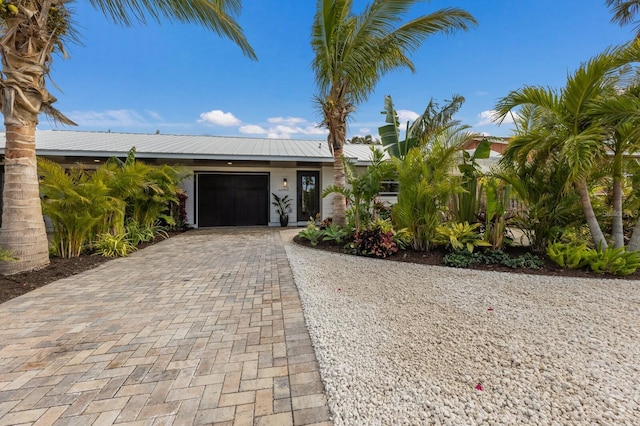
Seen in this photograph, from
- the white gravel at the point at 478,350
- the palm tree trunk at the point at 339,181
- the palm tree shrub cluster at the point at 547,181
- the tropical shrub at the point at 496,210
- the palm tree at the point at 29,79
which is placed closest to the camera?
the white gravel at the point at 478,350

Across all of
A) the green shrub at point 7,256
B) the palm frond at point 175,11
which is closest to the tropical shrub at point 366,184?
the palm frond at point 175,11

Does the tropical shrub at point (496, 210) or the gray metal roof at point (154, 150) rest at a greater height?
the gray metal roof at point (154, 150)

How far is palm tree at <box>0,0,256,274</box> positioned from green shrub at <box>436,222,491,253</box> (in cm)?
581

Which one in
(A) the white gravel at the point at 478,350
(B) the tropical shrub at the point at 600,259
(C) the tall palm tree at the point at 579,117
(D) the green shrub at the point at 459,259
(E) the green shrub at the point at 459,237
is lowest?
Result: (A) the white gravel at the point at 478,350

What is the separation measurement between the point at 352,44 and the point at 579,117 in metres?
4.83

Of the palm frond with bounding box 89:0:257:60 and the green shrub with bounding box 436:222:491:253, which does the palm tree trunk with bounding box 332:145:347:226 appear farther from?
the palm frond with bounding box 89:0:257:60

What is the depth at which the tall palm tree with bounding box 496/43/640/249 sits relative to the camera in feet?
14.3

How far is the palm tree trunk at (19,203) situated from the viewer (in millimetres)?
4402

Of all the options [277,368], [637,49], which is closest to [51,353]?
[277,368]

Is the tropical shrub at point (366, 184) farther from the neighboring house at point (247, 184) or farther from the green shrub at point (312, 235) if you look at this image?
the neighboring house at point (247, 184)

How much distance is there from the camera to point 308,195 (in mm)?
12477

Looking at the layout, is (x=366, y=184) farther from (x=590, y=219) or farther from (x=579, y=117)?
(x=590, y=219)

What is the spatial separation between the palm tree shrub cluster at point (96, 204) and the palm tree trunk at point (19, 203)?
645mm

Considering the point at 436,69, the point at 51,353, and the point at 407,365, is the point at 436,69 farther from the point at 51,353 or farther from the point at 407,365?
the point at 51,353
